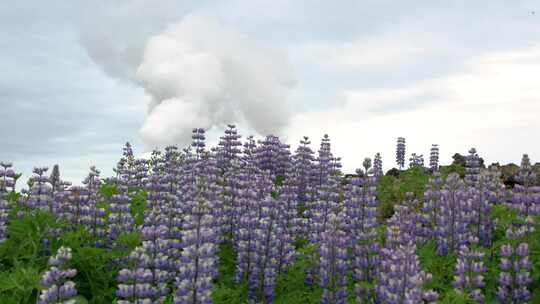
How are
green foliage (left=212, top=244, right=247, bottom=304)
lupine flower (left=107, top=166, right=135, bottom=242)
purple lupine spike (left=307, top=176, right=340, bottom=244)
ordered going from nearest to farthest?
1. green foliage (left=212, top=244, right=247, bottom=304)
2. lupine flower (left=107, top=166, right=135, bottom=242)
3. purple lupine spike (left=307, top=176, right=340, bottom=244)

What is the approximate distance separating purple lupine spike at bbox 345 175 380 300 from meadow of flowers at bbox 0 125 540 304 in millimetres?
23

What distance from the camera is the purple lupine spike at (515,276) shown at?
369 inches

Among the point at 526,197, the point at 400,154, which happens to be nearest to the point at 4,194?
the point at 526,197

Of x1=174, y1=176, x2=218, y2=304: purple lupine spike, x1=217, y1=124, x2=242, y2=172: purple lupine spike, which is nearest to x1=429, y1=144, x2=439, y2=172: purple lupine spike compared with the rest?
x1=217, y1=124, x2=242, y2=172: purple lupine spike

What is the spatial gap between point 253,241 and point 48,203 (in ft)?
13.8

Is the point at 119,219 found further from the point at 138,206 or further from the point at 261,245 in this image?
the point at 138,206

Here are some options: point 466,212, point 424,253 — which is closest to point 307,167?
point 466,212


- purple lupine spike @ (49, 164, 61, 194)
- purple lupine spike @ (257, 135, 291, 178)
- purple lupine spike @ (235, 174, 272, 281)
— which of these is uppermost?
purple lupine spike @ (257, 135, 291, 178)

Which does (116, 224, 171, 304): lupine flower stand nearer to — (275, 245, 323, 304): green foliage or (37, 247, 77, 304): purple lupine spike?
(37, 247, 77, 304): purple lupine spike

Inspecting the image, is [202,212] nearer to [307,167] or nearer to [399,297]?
[399,297]

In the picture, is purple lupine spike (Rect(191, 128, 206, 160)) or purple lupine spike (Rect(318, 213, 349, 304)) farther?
purple lupine spike (Rect(191, 128, 206, 160))

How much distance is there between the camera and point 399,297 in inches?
294

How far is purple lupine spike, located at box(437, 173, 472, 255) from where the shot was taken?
10.8 metres

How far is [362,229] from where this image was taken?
1071cm
